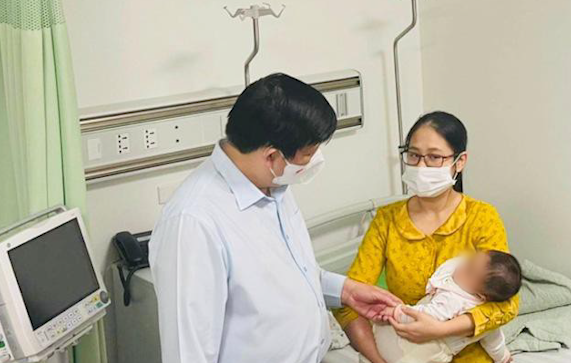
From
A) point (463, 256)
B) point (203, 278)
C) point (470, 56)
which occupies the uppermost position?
point (470, 56)

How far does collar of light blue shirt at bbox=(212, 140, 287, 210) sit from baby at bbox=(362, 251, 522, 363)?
1.97 ft

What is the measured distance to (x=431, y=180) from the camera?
2352 millimetres

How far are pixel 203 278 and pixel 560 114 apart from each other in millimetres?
1907

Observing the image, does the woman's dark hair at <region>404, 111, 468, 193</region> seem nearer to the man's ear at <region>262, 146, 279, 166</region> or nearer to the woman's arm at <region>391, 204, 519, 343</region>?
the woman's arm at <region>391, 204, 519, 343</region>

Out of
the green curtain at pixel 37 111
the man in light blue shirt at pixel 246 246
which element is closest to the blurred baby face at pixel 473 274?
the man in light blue shirt at pixel 246 246

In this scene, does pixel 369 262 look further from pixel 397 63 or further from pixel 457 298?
pixel 397 63

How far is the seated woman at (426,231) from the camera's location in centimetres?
233

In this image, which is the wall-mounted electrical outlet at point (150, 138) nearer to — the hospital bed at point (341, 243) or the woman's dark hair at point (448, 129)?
the hospital bed at point (341, 243)

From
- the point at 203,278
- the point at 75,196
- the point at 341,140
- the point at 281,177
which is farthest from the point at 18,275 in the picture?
the point at 341,140

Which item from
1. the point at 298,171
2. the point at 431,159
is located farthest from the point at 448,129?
the point at 298,171

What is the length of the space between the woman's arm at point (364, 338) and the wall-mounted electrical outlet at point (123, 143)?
36.5 inches

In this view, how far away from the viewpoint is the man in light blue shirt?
168 cm

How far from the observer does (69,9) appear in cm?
256

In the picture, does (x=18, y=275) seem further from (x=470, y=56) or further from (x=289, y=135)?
(x=470, y=56)
